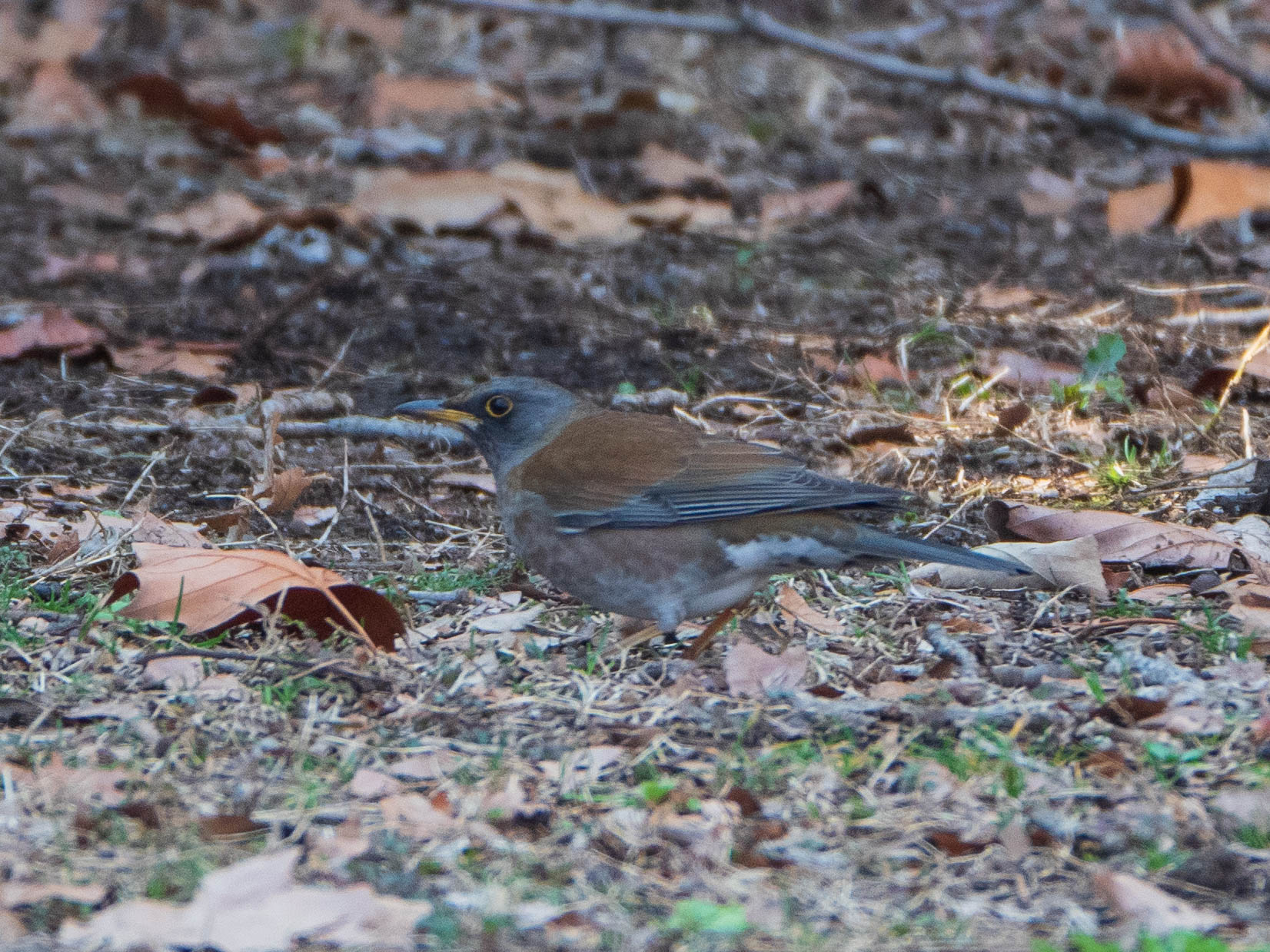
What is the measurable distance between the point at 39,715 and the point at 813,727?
221cm

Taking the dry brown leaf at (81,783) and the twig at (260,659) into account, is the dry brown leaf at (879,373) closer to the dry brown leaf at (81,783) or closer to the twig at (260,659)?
the twig at (260,659)

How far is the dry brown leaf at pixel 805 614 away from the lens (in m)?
5.24

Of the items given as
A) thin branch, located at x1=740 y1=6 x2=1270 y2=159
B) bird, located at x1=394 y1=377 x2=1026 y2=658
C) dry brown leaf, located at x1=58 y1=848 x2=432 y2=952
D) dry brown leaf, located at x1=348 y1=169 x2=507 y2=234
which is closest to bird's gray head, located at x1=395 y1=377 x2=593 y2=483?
bird, located at x1=394 y1=377 x2=1026 y2=658

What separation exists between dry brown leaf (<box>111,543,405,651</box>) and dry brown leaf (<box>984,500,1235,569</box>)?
243cm

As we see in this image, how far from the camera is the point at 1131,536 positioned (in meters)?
5.55

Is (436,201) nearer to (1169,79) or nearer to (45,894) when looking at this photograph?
(1169,79)

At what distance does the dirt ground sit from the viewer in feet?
11.8

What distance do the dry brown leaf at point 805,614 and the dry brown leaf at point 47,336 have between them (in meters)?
4.16

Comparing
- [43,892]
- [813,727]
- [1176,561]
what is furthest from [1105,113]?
[43,892]

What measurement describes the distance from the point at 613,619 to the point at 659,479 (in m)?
0.62

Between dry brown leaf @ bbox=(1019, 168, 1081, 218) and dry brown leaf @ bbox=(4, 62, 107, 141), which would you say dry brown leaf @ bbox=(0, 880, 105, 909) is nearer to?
dry brown leaf @ bbox=(1019, 168, 1081, 218)

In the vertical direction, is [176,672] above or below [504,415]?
below

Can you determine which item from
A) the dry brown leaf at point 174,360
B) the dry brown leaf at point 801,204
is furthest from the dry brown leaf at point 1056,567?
the dry brown leaf at point 801,204

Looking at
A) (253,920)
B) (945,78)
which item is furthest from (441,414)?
(945,78)
